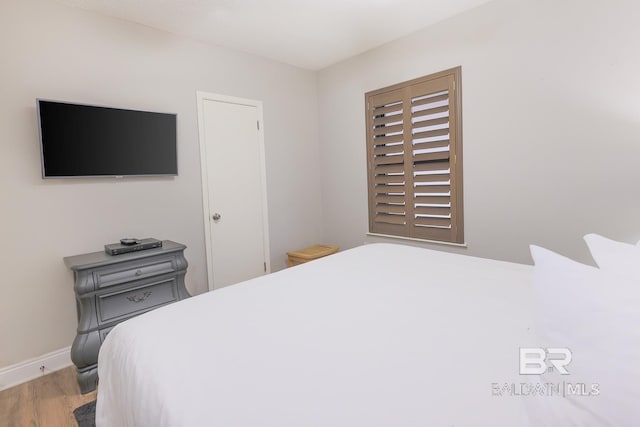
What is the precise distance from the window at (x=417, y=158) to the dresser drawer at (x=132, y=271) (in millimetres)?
2129

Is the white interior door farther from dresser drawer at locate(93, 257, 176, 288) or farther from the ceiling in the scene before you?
dresser drawer at locate(93, 257, 176, 288)

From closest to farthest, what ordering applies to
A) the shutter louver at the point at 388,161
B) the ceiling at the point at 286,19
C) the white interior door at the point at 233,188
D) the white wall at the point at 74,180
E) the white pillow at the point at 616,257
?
the white pillow at the point at 616,257
the white wall at the point at 74,180
the ceiling at the point at 286,19
the white interior door at the point at 233,188
the shutter louver at the point at 388,161

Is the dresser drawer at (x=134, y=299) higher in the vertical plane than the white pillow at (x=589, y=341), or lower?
lower

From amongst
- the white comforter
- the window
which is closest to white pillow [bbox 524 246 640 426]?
A: the white comforter

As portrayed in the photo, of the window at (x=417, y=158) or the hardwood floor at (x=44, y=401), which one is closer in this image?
the hardwood floor at (x=44, y=401)

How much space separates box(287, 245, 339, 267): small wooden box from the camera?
11.5ft

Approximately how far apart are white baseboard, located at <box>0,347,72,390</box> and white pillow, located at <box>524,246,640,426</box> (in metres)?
2.98

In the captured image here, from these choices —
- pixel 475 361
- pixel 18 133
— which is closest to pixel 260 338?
pixel 475 361

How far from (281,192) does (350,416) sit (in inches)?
124

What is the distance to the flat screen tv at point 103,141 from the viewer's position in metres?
2.20

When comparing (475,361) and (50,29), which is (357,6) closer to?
(50,29)

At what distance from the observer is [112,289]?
7.14ft

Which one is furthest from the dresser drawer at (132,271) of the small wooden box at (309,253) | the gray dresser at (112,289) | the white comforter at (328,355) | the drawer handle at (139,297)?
the small wooden box at (309,253)

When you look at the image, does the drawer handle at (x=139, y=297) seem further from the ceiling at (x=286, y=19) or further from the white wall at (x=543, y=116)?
the white wall at (x=543, y=116)
